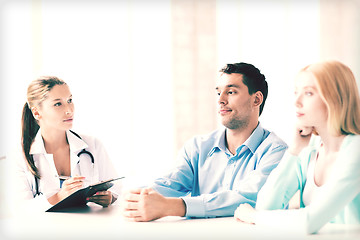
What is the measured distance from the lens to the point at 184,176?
6.98 feet

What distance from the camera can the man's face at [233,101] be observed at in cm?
200

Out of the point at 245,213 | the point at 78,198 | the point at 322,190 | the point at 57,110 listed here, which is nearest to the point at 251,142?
the point at 245,213

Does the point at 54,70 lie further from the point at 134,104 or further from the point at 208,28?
the point at 208,28

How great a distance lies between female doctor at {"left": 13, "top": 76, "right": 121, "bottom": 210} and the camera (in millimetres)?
2115

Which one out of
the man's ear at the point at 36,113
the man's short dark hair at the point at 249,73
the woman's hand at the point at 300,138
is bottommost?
the woman's hand at the point at 300,138

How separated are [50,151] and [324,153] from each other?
1408mm

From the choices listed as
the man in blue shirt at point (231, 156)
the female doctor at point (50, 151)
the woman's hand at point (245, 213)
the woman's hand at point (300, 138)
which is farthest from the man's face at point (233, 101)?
the female doctor at point (50, 151)

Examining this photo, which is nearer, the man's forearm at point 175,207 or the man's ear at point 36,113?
the man's forearm at point 175,207

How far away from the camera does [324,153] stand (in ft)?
4.62

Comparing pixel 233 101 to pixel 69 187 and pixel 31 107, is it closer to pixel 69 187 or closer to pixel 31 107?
pixel 69 187

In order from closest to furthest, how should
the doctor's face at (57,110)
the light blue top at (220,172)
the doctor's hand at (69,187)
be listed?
the light blue top at (220,172), the doctor's hand at (69,187), the doctor's face at (57,110)

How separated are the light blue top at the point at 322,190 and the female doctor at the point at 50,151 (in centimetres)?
93

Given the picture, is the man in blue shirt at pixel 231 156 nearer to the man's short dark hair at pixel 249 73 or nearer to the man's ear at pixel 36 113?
the man's short dark hair at pixel 249 73

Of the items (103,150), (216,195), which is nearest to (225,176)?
(216,195)
